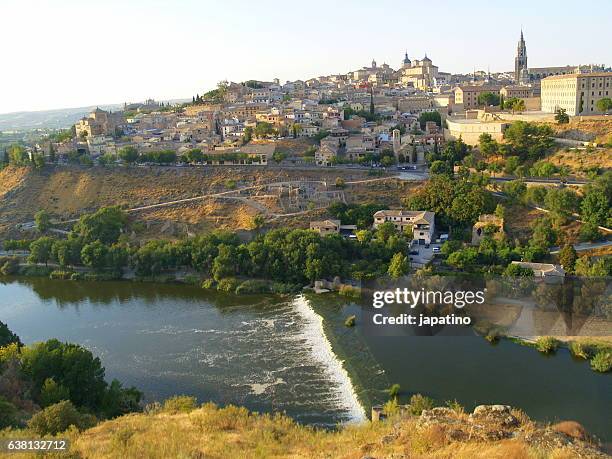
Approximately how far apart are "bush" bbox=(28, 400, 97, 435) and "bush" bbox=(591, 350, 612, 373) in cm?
758

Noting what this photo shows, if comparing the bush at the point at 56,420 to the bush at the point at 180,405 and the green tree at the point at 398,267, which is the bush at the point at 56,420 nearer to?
the bush at the point at 180,405

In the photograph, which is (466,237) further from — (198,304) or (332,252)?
(198,304)

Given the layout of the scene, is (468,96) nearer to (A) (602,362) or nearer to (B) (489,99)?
(B) (489,99)

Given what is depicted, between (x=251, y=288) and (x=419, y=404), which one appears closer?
(x=419, y=404)

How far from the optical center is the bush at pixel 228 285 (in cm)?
1408

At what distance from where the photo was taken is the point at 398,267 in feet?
43.6

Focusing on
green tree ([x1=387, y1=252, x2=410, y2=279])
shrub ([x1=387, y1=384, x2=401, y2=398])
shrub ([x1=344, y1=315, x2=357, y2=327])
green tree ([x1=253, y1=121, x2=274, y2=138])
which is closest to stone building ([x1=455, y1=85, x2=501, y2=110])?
green tree ([x1=253, y1=121, x2=274, y2=138])

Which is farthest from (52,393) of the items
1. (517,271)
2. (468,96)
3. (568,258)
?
(468,96)

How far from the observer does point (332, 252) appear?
14.2m

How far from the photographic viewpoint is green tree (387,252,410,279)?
1324 cm

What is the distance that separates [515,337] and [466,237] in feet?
16.4

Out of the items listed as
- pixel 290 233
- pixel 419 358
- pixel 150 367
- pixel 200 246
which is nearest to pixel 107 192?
pixel 200 246

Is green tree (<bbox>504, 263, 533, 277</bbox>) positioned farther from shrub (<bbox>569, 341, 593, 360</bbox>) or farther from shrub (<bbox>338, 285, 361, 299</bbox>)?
shrub (<bbox>338, 285, 361, 299</bbox>)

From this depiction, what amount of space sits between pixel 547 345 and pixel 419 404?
10.4 feet
